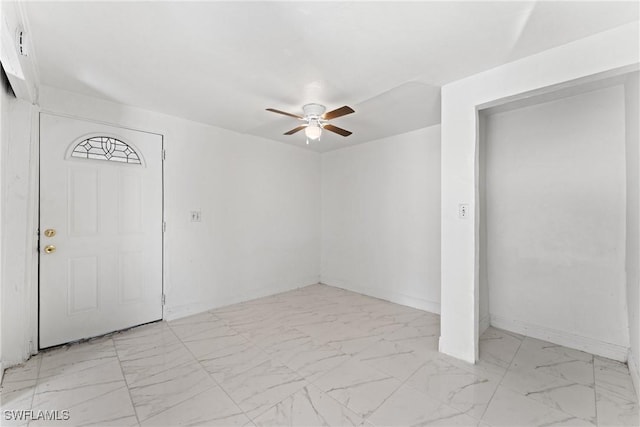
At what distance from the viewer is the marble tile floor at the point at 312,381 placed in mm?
1728

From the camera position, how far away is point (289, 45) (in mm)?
1832

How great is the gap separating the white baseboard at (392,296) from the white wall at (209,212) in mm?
483

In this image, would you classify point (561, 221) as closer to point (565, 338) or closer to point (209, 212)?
point (565, 338)

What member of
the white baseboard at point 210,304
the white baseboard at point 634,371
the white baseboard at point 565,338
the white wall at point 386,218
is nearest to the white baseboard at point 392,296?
the white wall at point 386,218

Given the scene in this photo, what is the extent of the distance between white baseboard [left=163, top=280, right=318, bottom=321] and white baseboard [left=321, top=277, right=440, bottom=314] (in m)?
0.87

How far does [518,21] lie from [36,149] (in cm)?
370

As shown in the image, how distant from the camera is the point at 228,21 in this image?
1611 millimetres

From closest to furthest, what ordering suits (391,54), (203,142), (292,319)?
(391,54), (292,319), (203,142)

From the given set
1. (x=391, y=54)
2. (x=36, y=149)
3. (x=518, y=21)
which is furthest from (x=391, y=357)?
(x=36, y=149)

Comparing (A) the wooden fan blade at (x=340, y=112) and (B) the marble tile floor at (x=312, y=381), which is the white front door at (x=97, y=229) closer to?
(B) the marble tile floor at (x=312, y=381)

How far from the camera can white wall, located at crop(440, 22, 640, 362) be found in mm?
1982

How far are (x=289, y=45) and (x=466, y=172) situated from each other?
5.44ft

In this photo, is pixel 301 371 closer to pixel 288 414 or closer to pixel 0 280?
pixel 288 414

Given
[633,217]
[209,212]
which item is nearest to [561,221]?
[633,217]
